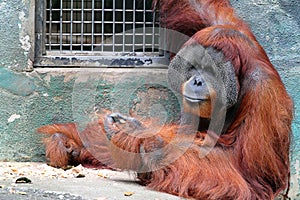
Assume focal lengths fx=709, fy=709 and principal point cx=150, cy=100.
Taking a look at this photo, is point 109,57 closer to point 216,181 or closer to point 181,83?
point 181,83

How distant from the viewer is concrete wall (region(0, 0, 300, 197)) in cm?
322

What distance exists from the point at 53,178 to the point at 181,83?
0.66m

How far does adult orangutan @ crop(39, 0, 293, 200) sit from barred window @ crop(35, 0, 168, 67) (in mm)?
412

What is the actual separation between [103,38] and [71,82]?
10.7 inches

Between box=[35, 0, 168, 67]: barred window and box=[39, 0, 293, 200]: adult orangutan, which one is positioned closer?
box=[39, 0, 293, 200]: adult orangutan

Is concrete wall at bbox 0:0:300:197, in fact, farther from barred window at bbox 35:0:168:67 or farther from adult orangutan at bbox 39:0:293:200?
adult orangutan at bbox 39:0:293:200

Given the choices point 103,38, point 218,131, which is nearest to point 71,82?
point 103,38

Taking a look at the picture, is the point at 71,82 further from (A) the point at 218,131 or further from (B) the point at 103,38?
(A) the point at 218,131

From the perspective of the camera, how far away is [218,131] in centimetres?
284

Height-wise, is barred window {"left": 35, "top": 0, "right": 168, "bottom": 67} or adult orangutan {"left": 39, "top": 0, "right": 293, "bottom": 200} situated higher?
barred window {"left": 35, "top": 0, "right": 168, "bottom": 67}

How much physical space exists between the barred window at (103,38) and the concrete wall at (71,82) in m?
0.05

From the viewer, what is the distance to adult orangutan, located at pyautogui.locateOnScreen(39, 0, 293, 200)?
266 centimetres

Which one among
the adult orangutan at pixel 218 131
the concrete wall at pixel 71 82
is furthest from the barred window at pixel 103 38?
the adult orangutan at pixel 218 131

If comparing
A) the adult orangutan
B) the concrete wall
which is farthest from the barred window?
the adult orangutan
